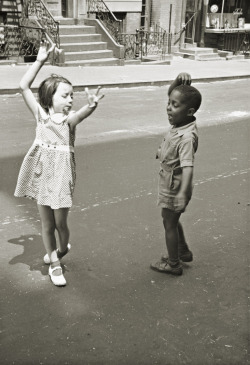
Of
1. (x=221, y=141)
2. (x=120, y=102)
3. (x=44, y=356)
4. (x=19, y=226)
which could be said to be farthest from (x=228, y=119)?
(x=44, y=356)

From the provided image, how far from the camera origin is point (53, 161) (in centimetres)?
331

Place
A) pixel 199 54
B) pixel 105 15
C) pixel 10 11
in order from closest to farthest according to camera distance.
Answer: pixel 10 11
pixel 105 15
pixel 199 54

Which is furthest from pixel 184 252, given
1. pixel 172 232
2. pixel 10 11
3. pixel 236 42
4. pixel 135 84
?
pixel 236 42

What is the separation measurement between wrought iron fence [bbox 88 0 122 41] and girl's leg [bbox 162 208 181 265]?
16552 millimetres

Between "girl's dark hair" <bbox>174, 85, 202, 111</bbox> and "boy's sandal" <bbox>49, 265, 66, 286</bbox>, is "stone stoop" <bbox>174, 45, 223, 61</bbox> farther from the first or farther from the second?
"boy's sandal" <bbox>49, 265, 66, 286</bbox>

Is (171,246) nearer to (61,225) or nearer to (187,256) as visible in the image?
(187,256)

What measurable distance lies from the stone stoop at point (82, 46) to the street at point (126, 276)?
35.1ft

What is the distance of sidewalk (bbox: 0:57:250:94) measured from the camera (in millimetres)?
13680

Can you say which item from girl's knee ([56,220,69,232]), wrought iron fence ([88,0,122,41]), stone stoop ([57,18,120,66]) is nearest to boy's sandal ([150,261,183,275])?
girl's knee ([56,220,69,232])

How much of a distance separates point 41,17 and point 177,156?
15223 millimetres

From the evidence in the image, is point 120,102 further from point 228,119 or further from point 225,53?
point 225,53

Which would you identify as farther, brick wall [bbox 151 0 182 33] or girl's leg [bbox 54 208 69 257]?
brick wall [bbox 151 0 182 33]

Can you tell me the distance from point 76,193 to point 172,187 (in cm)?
229

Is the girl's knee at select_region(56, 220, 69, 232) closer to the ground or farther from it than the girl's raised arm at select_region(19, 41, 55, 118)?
closer to the ground
